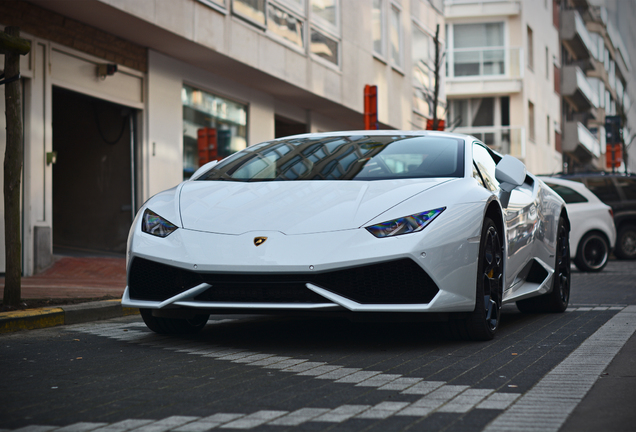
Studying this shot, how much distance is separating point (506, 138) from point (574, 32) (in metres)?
13.9

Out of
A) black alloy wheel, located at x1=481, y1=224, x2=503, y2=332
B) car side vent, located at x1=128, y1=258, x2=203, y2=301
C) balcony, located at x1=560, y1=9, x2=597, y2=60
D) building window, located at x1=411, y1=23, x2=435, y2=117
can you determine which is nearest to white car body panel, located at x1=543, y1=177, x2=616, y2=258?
black alloy wheel, located at x1=481, y1=224, x2=503, y2=332

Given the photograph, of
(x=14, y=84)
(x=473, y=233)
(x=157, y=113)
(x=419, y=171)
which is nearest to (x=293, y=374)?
(x=473, y=233)

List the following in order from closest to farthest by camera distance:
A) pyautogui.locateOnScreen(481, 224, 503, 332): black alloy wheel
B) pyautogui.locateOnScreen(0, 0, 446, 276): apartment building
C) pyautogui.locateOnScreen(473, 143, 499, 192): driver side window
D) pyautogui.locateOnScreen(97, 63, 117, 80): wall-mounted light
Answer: pyautogui.locateOnScreen(481, 224, 503, 332): black alloy wheel < pyautogui.locateOnScreen(473, 143, 499, 192): driver side window < pyautogui.locateOnScreen(0, 0, 446, 276): apartment building < pyautogui.locateOnScreen(97, 63, 117, 80): wall-mounted light

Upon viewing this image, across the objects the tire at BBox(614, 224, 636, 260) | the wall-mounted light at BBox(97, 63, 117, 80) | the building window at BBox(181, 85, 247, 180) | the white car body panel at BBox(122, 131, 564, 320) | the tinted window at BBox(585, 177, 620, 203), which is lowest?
the tire at BBox(614, 224, 636, 260)

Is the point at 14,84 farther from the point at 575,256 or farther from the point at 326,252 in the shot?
the point at 575,256

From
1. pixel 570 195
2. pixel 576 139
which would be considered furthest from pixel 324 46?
pixel 576 139

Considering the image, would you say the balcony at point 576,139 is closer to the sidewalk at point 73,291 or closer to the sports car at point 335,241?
the sidewalk at point 73,291

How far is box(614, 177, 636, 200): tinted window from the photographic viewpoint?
1872cm

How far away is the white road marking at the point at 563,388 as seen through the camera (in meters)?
3.30

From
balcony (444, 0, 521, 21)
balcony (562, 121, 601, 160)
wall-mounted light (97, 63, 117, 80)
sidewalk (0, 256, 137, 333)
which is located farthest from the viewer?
balcony (562, 121, 601, 160)

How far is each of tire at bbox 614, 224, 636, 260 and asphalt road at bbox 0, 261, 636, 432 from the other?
13.0 meters

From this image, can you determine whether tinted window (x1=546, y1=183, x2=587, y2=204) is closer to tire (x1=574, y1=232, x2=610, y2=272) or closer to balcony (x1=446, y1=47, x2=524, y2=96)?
tire (x1=574, y1=232, x2=610, y2=272)

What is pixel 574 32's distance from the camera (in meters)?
48.8

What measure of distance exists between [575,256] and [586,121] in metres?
44.1
